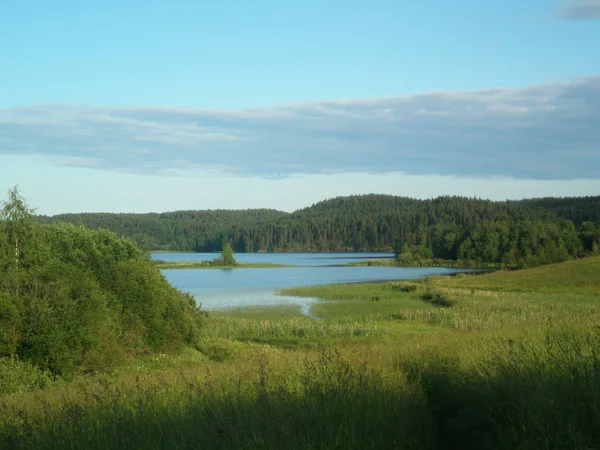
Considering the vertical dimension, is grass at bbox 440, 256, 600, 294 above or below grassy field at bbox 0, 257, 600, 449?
below

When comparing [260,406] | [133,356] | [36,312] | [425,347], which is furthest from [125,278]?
[260,406]

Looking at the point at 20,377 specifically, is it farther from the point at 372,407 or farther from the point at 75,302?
the point at 372,407

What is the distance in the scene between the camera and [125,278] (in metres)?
27.6

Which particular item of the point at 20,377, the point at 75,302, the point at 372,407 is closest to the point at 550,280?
the point at 75,302

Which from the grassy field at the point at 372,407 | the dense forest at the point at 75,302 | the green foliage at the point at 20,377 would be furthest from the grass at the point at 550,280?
the grassy field at the point at 372,407

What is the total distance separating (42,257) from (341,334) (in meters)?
15.3

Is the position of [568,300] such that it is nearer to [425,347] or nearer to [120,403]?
[425,347]

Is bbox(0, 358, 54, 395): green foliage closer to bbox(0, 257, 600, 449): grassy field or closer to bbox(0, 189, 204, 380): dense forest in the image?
bbox(0, 189, 204, 380): dense forest

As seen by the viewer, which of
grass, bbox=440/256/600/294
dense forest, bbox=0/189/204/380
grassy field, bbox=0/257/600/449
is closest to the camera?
grassy field, bbox=0/257/600/449

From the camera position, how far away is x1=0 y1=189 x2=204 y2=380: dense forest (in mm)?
20062

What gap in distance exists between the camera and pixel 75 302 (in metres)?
21.0

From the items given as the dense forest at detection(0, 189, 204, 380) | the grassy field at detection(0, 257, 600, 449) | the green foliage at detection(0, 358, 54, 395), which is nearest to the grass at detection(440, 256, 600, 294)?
the dense forest at detection(0, 189, 204, 380)

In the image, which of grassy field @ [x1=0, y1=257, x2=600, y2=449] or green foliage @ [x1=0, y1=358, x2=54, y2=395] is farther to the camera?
green foliage @ [x1=0, y1=358, x2=54, y2=395]

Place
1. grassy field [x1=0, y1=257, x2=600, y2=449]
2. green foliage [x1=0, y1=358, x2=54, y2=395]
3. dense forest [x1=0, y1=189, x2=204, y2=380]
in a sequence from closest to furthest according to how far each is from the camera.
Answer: grassy field [x1=0, y1=257, x2=600, y2=449], green foliage [x1=0, y1=358, x2=54, y2=395], dense forest [x1=0, y1=189, x2=204, y2=380]
